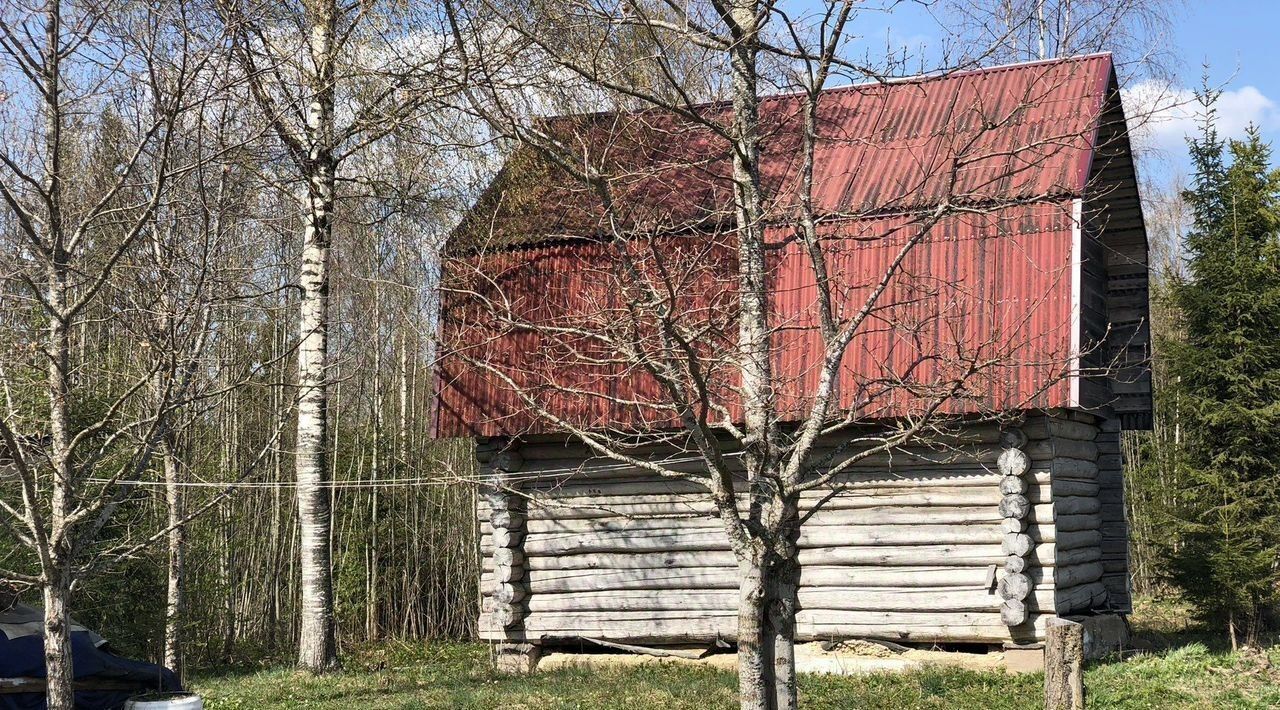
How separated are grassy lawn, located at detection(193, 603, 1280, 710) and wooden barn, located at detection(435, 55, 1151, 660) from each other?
2.92 feet

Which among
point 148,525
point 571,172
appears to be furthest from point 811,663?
point 148,525

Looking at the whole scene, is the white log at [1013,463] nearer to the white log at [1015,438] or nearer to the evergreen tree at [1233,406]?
the white log at [1015,438]

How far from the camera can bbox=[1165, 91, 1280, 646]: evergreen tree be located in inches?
562

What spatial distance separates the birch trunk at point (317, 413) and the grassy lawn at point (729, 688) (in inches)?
25.4

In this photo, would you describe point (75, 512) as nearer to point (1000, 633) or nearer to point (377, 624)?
point (1000, 633)

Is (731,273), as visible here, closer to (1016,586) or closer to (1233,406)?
(1016,586)

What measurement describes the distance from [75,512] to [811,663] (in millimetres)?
8379

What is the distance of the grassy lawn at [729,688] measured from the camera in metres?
10.9

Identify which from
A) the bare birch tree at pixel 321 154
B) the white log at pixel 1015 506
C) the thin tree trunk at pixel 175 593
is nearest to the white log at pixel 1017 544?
the white log at pixel 1015 506

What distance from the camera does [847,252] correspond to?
37.8 ft

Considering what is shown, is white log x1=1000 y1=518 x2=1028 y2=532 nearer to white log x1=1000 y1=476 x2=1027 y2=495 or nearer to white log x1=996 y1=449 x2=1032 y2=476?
white log x1=1000 y1=476 x2=1027 y2=495

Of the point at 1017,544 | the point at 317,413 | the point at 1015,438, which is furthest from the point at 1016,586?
the point at 317,413

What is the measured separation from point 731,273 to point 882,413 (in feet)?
8.42

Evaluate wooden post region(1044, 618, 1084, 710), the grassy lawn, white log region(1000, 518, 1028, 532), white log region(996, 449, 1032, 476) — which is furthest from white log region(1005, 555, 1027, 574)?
wooden post region(1044, 618, 1084, 710)
